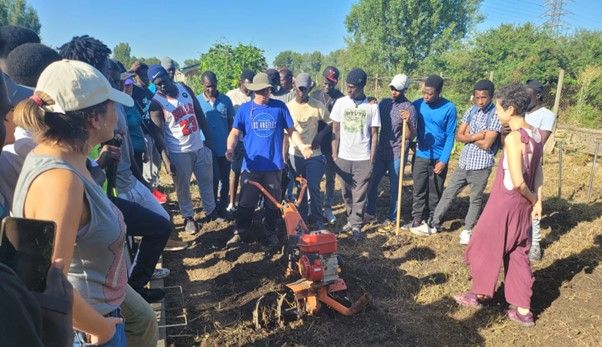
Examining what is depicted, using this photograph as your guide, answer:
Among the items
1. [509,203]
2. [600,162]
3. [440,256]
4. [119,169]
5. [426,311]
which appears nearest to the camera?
[119,169]

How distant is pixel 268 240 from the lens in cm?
540

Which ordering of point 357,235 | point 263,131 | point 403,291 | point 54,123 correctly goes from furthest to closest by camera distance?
1. point 357,235
2. point 263,131
3. point 403,291
4. point 54,123

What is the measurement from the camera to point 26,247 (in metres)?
0.96

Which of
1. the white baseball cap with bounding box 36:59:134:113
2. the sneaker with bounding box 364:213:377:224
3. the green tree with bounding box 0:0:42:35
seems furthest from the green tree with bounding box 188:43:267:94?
the green tree with bounding box 0:0:42:35

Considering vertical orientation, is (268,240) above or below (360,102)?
below

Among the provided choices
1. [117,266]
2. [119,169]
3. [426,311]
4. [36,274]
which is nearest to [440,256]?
[426,311]

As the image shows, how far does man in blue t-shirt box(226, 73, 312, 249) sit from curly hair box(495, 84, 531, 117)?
239cm

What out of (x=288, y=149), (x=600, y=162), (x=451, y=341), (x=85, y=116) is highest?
(x=85, y=116)

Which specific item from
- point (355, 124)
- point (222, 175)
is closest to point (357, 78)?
point (355, 124)

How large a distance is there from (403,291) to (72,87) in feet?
12.2

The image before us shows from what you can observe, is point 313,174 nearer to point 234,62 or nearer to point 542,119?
point 542,119

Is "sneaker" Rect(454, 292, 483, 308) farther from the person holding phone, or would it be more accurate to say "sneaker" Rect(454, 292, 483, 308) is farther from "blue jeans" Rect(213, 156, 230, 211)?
"blue jeans" Rect(213, 156, 230, 211)

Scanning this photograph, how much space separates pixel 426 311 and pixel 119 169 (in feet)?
10.2

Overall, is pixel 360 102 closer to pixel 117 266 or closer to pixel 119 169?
pixel 119 169
